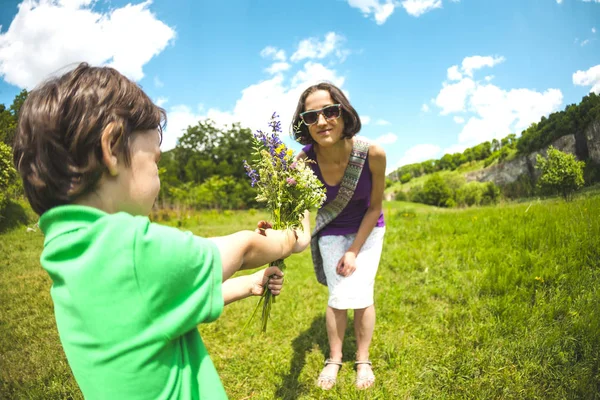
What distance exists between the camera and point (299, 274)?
6.88 meters

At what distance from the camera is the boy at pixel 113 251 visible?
921 mm

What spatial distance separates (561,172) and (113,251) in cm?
589

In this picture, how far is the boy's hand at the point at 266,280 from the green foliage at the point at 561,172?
4.68 metres

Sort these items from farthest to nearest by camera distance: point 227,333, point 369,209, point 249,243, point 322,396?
point 227,333, point 369,209, point 322,396, point 249,243

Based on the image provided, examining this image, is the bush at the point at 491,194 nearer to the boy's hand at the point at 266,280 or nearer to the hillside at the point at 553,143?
the hillside at the point at 553,143

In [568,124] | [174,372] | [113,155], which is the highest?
[568,124]

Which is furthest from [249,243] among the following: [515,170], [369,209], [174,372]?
[515,170]

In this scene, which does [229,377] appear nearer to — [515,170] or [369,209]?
[369,209]

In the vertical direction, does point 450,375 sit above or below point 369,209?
below

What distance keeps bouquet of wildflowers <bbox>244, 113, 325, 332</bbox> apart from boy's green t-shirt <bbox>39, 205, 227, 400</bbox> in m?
1.17

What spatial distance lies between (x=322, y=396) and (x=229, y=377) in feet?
3.26

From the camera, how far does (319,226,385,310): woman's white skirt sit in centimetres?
321

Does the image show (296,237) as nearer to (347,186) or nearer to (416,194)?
(347,186)

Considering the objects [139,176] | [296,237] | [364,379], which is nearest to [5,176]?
[364,379]
